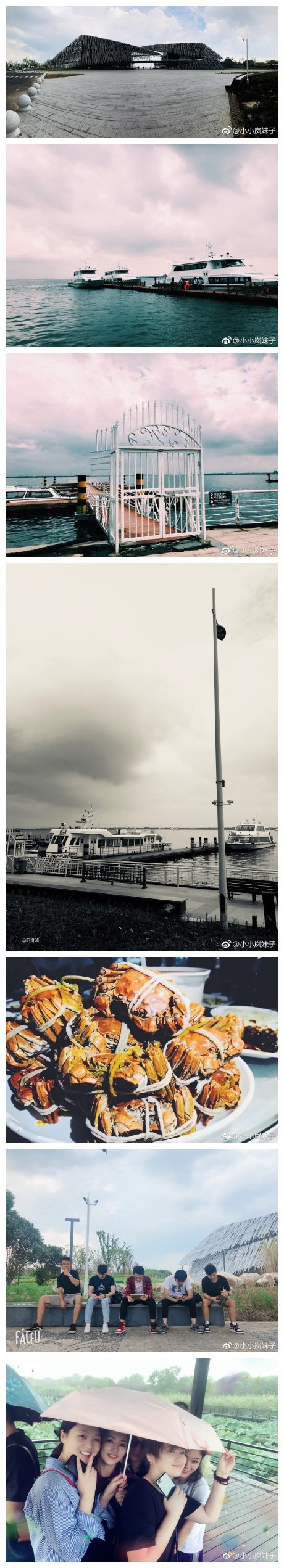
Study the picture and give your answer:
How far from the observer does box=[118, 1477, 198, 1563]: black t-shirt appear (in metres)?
4.11

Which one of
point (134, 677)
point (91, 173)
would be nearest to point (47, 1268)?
point (134, 677)

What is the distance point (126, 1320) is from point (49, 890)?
5.66ft

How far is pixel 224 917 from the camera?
179 inches

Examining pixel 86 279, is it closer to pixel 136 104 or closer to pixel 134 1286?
pixel 136 104

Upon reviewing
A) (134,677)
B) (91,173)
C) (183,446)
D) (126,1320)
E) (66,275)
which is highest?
A: (91,173)

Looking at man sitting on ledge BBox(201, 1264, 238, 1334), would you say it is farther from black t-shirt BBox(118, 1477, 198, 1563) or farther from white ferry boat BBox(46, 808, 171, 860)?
white ferry boat BBox(46, 808, 171, 860)

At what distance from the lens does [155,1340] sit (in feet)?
14.0

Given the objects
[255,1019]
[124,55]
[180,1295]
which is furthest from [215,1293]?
[124,55]

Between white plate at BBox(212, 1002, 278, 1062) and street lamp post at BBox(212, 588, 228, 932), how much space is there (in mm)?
342

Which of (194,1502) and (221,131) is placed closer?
(194,1502)

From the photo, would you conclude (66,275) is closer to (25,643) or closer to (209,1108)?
(25,643)

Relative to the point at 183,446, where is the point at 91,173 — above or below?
above

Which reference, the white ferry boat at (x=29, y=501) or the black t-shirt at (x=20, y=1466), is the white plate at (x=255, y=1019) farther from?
the white ferry boat at (x=29, y=501)

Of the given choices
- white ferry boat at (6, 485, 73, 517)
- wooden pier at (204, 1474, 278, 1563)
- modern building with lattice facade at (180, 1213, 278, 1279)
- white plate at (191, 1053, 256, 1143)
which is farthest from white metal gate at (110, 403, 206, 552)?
wooden pier at (204, 1474, 278, 1563)
